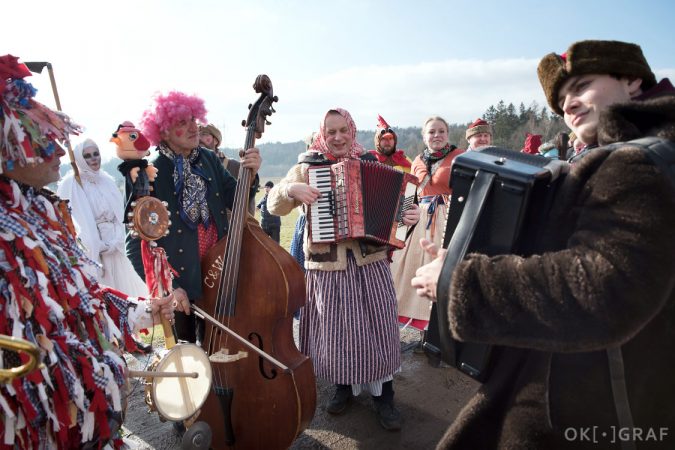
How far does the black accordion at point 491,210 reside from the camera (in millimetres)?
1350

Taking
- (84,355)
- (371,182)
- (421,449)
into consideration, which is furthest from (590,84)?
(421,449)

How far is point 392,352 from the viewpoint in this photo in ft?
10.2

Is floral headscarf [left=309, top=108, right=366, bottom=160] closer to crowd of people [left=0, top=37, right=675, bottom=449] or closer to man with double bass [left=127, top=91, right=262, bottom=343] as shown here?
man with double bass [left=127, top=91, right=262, bottom=343]

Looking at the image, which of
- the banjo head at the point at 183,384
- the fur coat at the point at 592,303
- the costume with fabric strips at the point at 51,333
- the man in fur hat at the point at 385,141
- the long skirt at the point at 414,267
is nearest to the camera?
the fur coat at the point at 592,303

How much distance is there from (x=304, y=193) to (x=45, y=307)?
1.63 m

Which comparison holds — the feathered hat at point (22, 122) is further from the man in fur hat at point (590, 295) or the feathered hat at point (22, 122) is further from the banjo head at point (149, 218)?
the man in fur hat at point (590, 295)

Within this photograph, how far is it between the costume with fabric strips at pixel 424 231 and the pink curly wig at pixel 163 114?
291 cm

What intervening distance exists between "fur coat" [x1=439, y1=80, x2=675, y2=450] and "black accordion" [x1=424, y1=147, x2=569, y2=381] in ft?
0.20

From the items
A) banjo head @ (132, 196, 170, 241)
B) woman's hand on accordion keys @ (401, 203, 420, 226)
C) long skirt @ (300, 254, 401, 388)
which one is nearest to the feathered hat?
banjo head @ (132, 196, 170, 241)

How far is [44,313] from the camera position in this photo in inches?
61.4

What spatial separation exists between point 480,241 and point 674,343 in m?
0.62

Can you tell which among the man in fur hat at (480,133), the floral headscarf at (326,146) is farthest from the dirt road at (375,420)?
the man in fur hat at (480,133)

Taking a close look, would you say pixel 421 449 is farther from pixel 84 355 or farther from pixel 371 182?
pixel 84 355

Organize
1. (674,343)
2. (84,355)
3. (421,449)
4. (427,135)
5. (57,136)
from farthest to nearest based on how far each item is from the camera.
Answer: (427,135)
(421,449)
(57,136)
(84,355)
(674,343)
